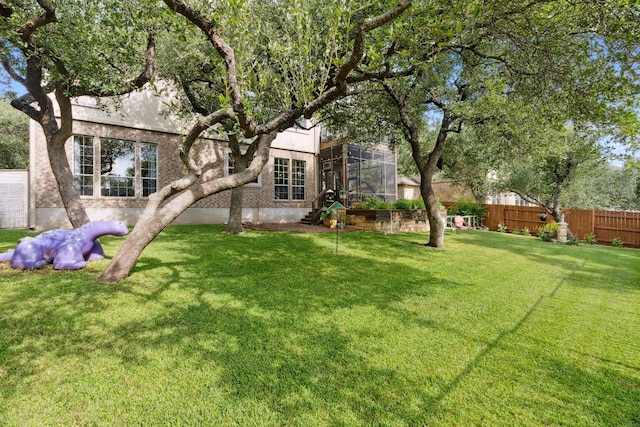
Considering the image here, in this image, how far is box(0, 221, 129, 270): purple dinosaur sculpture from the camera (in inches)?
205

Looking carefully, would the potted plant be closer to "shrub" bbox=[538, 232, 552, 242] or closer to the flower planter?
the flower planter

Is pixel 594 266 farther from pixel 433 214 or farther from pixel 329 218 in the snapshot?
pixel 329 218

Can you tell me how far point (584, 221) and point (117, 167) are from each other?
21102 millimetres

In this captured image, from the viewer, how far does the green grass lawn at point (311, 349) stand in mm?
2119

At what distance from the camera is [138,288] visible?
4.48 meters

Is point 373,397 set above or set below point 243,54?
below

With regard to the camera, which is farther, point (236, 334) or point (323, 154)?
point (323, 154)

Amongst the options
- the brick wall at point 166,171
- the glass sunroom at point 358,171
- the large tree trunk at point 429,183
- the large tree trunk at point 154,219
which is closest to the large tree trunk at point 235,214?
the brick wall at point 166,171

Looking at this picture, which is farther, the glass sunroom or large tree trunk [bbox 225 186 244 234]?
the glass sunroom

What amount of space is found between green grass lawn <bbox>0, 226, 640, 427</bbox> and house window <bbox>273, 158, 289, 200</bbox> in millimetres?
10364

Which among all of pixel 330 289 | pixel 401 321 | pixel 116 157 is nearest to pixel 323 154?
pixel 116 157

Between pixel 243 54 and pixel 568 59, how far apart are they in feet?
18.5

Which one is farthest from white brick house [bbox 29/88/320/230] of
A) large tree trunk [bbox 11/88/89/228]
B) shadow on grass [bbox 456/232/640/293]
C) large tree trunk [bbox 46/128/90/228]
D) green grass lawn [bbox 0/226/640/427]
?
shadow on grass [bbox 456/232/640/293]

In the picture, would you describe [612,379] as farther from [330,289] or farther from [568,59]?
[568,59]
